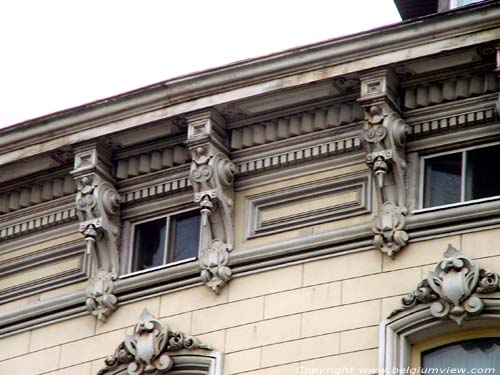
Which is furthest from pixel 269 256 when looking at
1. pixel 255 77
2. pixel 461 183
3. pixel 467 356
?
pixel 467 356

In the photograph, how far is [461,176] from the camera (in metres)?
23.4

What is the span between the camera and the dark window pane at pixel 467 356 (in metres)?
22.3

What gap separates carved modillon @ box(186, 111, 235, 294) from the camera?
24156 mm

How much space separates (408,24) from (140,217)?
171 inches

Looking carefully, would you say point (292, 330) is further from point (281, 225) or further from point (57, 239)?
point (57, 239)

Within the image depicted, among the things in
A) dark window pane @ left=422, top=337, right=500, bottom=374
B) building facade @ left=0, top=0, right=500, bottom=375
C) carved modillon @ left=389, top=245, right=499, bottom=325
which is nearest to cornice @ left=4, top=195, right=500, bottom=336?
building facade @ left=0, top=0, right=500, bottom=375

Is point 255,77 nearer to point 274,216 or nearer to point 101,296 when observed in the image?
point 274,216

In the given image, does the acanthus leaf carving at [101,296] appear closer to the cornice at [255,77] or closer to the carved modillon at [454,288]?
the cornice at [255,77]

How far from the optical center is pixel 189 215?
24.9 meters

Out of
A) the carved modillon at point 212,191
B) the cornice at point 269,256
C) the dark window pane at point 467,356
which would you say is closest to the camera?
the dark window pane at point 467,356

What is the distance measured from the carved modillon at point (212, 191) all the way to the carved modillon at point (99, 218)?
125 cm

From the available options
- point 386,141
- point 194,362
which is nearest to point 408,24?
point 386,141

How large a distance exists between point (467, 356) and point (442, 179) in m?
2.25

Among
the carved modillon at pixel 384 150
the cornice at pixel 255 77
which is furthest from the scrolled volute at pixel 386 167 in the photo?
the cornice at pixel 255 77
